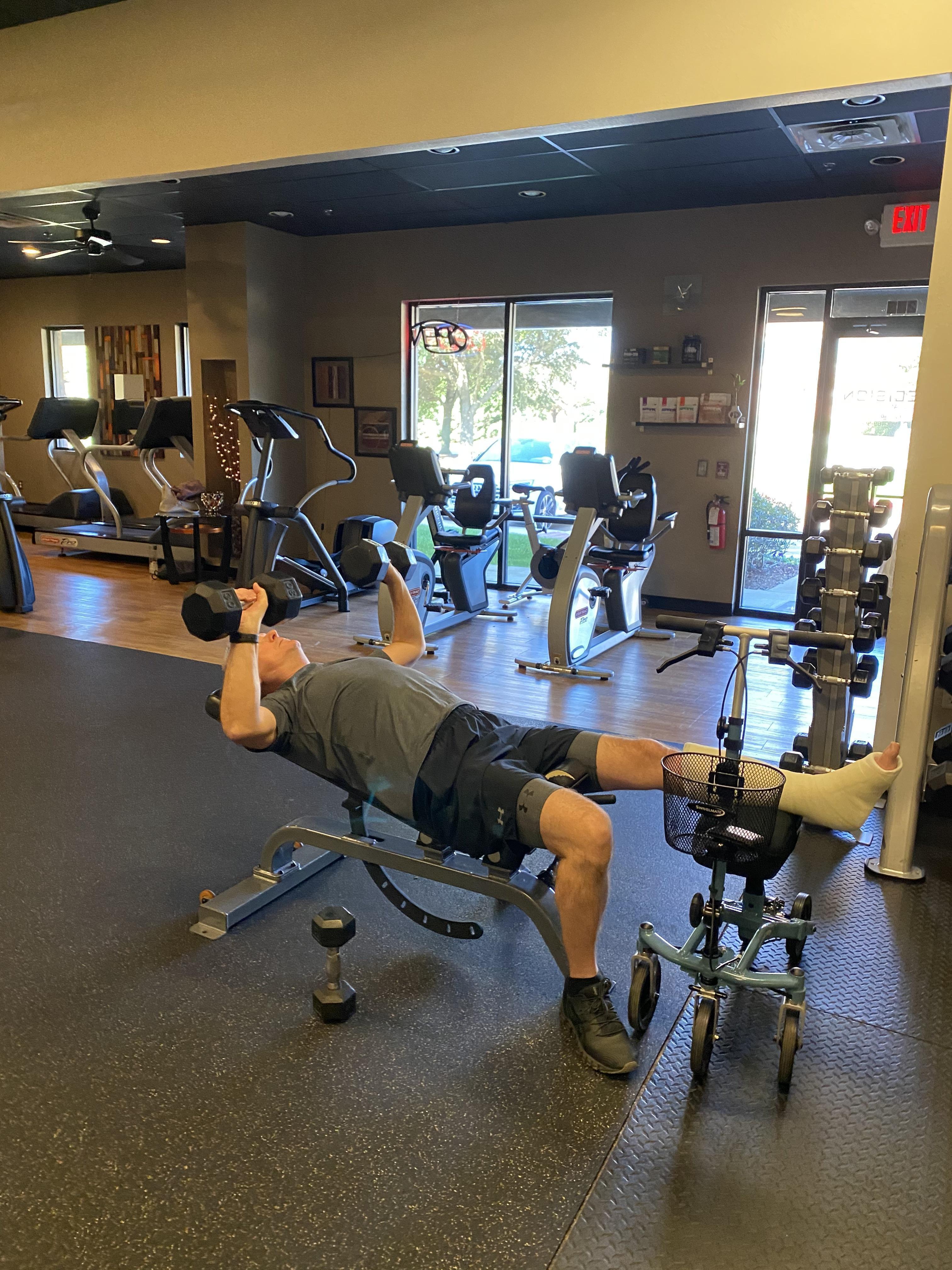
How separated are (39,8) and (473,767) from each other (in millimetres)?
4270

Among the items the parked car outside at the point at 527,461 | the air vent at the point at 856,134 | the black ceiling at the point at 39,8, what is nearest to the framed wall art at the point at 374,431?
the parked car outside at the point at 527,461

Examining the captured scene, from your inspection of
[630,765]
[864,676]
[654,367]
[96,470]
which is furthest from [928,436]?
[96,470]

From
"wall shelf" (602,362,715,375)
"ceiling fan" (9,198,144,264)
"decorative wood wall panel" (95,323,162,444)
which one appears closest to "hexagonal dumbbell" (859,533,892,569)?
"wall shelf" (602,362,715,375)

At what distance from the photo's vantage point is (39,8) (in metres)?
4.21

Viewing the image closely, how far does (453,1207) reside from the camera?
1.55 m

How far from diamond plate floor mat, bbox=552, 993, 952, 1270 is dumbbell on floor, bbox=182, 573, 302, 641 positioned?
1328mm

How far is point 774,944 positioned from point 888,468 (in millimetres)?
1695

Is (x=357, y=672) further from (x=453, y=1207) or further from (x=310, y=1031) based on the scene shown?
(x=453, y=1207)

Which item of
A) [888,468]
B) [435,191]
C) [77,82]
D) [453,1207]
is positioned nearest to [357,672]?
[453,1207]

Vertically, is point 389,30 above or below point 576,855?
above

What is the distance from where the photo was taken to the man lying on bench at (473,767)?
1943 mm

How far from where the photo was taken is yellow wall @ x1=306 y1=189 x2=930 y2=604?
5.82 m

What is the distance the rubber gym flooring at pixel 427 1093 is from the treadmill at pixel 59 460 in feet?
16.8

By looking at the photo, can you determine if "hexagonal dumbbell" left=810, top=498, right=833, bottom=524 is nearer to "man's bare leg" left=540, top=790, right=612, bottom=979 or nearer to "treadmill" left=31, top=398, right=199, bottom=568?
"man's bare leg" left=540, top=790, right=612, bottom=979
